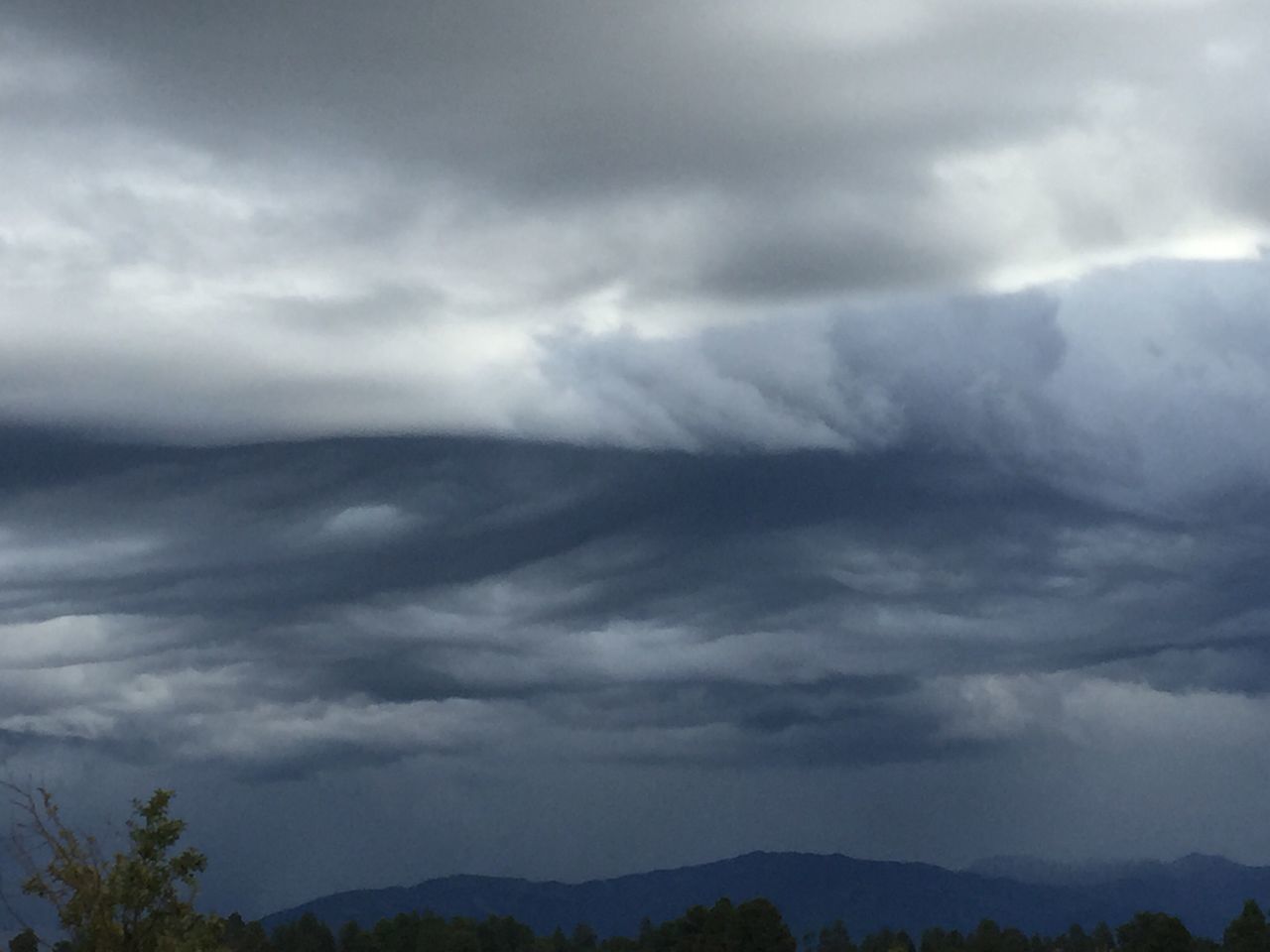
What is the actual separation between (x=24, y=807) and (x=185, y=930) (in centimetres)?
621

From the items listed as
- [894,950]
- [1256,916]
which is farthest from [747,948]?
[1256,916]

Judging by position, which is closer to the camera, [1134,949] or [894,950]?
[894,950]

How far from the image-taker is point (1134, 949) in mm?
198000

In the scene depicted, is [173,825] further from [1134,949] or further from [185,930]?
[1134,949]

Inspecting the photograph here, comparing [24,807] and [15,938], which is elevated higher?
[24,807]

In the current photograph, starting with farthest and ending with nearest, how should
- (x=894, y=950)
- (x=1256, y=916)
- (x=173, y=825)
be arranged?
(x=1256, y=916) < (x=894, y=950) < (x=173, y=825)

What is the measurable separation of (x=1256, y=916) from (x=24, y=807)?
176723 mm

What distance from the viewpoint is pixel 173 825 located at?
5109cm

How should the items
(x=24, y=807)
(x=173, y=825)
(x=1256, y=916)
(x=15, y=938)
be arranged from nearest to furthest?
(x=24, y=807) < (x=173, y=825) < (x=15, y=938) < (x=1256, y=916)

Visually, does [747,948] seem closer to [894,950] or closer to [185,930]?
[894,950]

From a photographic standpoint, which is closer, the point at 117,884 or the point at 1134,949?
the point at 117,884

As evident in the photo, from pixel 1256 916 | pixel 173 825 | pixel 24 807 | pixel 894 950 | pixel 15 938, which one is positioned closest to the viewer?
pixel 24 807

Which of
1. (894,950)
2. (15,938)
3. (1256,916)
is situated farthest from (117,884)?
(1256,916)

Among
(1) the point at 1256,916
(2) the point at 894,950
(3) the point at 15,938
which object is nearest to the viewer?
(3) the point at 15,938
